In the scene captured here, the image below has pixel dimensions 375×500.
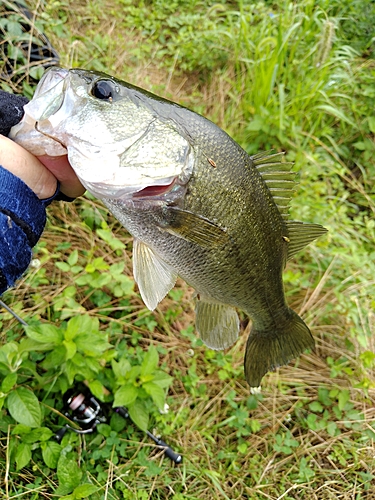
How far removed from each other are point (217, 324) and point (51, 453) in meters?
1.01

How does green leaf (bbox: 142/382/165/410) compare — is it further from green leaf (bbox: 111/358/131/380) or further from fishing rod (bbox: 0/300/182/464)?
fishing rod (bbox: 0/300/182/464)

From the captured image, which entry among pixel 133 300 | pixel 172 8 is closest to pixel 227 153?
pixel 133 300

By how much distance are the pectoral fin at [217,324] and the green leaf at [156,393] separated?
0.44 meters

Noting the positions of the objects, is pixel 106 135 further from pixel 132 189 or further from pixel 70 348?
pixel 70 348

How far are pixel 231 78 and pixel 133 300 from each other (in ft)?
8.65

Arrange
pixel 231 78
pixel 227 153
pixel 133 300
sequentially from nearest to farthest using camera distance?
1. pixel 227 153
2. pixel 133 300
3. pixel 231 78

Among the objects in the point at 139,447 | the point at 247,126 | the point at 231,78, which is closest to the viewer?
the point at 139,447

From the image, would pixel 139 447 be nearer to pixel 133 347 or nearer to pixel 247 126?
pixel 133 347

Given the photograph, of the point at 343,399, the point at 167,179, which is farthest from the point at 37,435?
the point at 343,399

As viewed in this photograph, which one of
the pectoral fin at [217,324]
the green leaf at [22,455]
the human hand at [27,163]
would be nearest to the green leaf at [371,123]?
the pectoral fin at [217,324]

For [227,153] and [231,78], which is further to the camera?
[231,78]

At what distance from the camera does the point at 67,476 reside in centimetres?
177

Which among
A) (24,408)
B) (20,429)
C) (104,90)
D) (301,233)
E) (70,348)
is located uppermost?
(104,90)

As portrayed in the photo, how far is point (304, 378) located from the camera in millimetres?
2686
